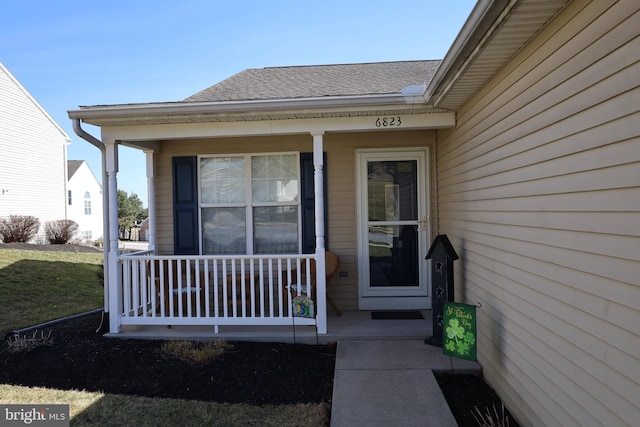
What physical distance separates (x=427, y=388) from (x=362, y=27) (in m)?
8.12

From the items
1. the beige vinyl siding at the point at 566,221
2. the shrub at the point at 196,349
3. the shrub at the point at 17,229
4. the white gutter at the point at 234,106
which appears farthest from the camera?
the shrub at the point at 17,229

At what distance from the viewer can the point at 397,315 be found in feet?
18.2

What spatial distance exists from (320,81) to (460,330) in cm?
407

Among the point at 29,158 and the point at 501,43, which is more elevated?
the point at 29,158

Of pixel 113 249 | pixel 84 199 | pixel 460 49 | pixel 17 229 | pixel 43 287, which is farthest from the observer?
pixel 84 199

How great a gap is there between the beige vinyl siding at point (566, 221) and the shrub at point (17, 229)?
15.1m

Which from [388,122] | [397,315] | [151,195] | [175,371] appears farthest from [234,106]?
[397,315]

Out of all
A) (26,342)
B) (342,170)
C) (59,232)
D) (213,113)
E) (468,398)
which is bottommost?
(468,398)

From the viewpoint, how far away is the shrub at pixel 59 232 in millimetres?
15914

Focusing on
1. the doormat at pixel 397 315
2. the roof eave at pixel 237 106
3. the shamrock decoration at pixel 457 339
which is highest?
the roof eave at pixel 237 106

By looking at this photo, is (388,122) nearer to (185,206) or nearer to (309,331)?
(309,331)

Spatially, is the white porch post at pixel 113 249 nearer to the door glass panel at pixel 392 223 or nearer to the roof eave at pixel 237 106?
the roof eave at pixel 237 106

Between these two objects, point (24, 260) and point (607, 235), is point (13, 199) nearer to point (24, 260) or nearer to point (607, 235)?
point (24, 260)

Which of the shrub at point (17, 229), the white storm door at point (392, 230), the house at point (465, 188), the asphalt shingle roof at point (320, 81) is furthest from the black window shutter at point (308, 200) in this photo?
the shrub at point (17, 229)
